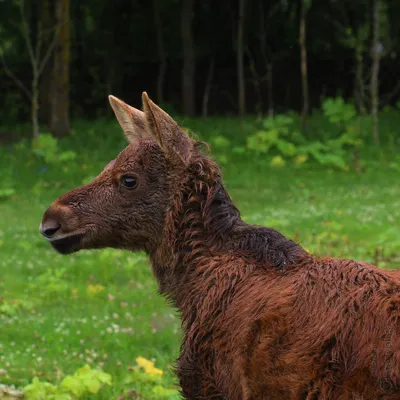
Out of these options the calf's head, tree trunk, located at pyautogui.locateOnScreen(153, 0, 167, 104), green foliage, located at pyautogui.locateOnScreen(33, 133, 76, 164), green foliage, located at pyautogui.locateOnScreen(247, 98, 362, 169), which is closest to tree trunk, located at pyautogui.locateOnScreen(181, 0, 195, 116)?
tree trunk, located at pyautogui.locateOnScreen(153, 0, 167, 104)

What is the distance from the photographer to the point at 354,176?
68.7 ft

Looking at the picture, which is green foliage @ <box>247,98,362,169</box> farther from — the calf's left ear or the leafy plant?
the calf's left ear

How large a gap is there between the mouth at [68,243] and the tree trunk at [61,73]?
20.2 metres

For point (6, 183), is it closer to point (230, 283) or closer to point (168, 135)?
point (168, 135)

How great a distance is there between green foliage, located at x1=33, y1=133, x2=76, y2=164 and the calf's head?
17079 mm

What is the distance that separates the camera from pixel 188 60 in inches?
1230

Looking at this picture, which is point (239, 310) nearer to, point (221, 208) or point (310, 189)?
point (221, 208)

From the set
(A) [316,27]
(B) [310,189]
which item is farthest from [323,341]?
(A) [316,27]

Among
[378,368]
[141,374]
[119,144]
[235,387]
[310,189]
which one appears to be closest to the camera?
[378,368]

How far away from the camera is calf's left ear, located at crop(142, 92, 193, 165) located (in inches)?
161

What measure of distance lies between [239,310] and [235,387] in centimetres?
34

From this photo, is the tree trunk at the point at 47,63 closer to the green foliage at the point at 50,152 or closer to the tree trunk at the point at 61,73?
the tree trunk at the point at 61,73

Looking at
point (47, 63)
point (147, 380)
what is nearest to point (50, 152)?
point (47, 63)

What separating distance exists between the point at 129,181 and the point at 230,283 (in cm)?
81
